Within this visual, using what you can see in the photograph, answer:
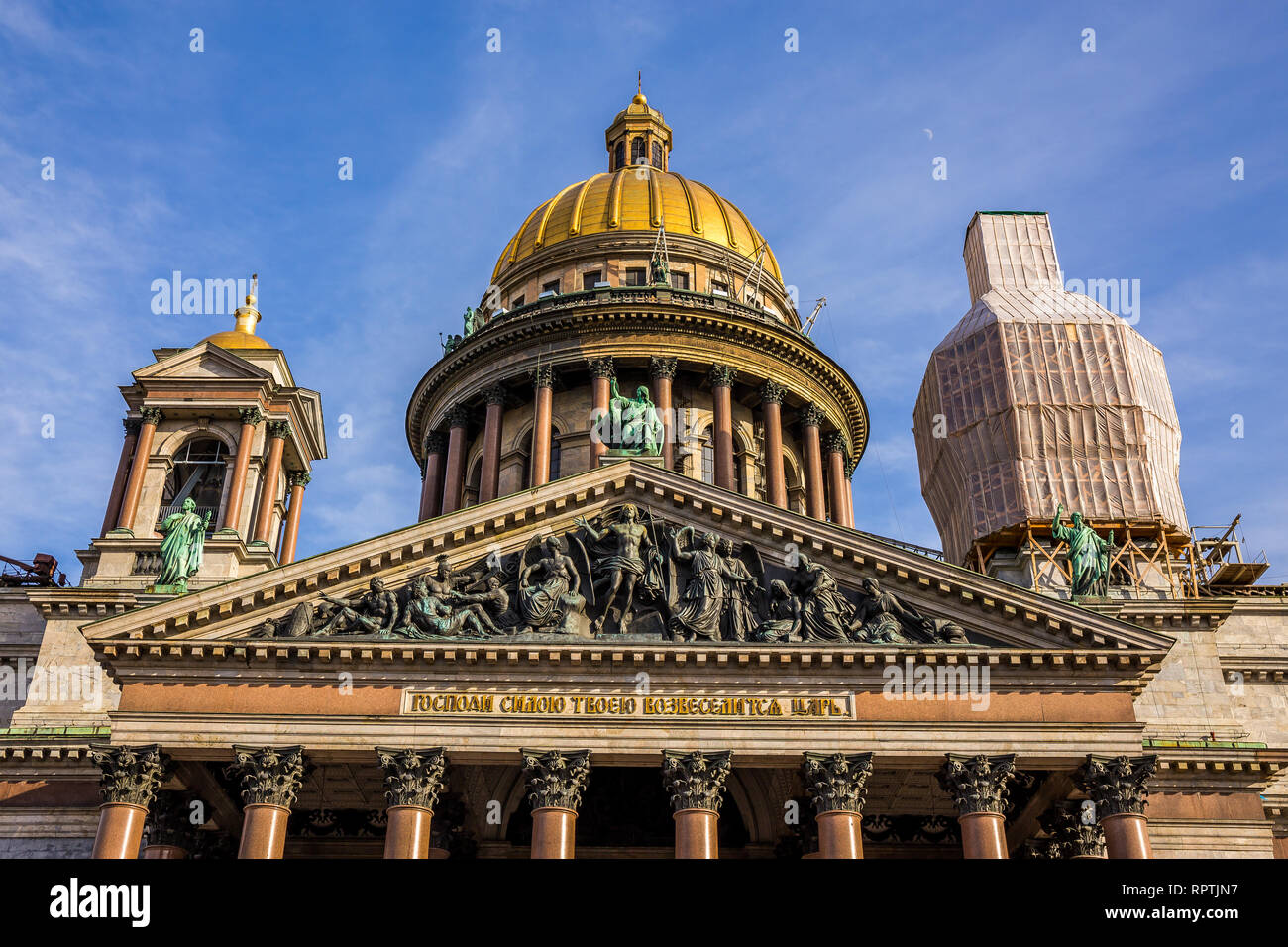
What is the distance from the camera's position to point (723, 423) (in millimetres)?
49656

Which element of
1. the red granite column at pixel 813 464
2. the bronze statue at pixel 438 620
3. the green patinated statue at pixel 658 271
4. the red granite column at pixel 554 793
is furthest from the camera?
the green patinated statue at pixel 658 271

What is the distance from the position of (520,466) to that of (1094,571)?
84.0ft

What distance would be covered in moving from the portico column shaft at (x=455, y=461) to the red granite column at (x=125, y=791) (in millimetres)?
23339

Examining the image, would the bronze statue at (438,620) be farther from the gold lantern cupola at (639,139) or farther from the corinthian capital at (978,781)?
the gold lantern cupola at (639,139)

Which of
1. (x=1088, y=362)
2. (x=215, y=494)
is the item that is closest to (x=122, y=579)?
(x=215, y=494)

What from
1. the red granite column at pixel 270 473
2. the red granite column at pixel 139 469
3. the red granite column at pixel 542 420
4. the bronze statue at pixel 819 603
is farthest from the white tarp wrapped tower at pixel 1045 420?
the red granite column at pixel 139 469

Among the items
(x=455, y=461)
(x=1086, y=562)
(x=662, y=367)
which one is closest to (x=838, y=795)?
(x=1086, y=562)

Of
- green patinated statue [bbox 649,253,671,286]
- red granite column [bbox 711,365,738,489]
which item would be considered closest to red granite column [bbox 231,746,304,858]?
red granite column [bbox 711,365,738,489]

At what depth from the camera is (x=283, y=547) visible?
139 ft

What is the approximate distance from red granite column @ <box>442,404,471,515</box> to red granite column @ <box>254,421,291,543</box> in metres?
10.4

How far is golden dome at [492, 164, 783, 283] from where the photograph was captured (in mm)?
57031

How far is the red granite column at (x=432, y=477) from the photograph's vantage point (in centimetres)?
5322

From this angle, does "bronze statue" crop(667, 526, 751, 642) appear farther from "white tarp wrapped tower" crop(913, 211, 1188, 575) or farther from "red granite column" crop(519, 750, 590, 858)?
"white tarp wrapped tower" crop(913, 211, 1188, 575)
